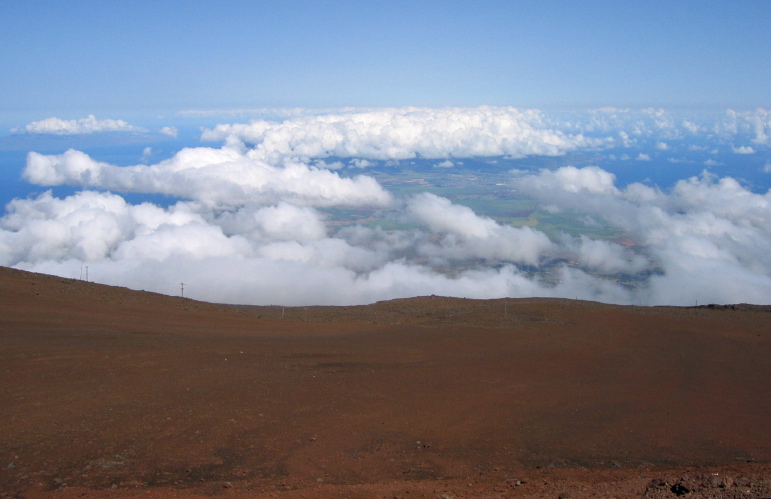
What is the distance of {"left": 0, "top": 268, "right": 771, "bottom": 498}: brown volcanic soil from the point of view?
6996mm

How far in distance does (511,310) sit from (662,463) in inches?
548

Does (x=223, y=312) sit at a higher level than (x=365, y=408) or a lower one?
higher

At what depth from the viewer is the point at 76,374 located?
34.7 feet

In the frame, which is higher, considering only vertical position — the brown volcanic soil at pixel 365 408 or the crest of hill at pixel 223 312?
the crest of hill at pixel 223 312

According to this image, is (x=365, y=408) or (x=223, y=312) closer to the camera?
(x=365, y=408)

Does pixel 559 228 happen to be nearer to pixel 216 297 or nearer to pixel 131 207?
pixel 216 297

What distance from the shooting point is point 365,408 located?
32.7 feet

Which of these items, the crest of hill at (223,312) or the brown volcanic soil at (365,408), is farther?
the crest of hill at (223,312)

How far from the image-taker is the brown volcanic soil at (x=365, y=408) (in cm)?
700

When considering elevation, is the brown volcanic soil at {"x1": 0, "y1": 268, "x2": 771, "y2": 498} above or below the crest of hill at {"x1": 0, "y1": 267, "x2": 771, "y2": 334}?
below

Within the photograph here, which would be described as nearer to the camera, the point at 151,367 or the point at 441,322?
the point at 151,367

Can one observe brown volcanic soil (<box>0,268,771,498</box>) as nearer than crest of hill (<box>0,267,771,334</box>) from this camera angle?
Yes

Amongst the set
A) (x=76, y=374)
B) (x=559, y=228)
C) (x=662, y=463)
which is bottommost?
(x=662, y=463)

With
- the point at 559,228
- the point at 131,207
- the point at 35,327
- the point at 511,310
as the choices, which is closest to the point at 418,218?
the point at 559,228
